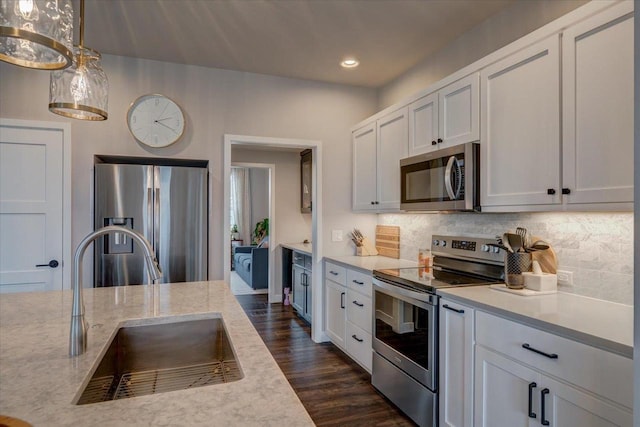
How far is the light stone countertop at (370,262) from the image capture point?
3.12 metres

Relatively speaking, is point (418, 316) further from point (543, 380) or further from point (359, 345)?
point (359, 345)

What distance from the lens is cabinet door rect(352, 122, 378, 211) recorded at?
350cm

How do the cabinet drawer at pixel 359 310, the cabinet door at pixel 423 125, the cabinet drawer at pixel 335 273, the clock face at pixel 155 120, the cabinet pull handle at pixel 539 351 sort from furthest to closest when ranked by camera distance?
the cabinet drawer at pixel 335 273, the clock face at pixel 155 120, the cabinet drawer at pixel 359 310, the cabinet door at pixel 423 125, the cabinet pull handle at pixel 539 351

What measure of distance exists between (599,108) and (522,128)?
39 cm

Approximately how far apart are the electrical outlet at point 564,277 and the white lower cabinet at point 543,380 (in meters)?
0.58

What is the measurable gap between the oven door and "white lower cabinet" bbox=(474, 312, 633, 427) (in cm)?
33

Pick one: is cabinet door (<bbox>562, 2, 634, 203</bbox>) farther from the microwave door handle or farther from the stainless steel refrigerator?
the stainless steel refrigerator

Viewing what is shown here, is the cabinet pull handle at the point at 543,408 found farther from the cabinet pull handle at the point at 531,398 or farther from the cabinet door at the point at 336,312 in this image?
the cabinet door at the point at 336,312

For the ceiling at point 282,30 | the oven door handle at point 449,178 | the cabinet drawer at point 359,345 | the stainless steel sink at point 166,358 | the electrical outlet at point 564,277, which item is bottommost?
the cabinet drawer at point 359,345

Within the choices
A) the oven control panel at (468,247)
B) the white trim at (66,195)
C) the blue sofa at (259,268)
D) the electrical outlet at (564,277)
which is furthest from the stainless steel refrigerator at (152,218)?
the blue sofa at (259,268)

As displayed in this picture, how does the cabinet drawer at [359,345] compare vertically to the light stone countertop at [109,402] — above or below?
below

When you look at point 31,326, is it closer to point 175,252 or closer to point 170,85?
point 175,252

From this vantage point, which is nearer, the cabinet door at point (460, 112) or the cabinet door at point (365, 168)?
the cabinet door at point (460, 112)

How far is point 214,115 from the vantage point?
138 inches
